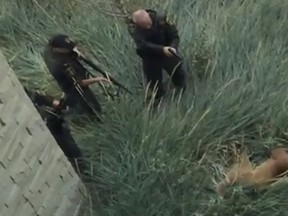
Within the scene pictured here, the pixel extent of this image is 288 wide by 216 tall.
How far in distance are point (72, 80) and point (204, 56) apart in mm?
1437

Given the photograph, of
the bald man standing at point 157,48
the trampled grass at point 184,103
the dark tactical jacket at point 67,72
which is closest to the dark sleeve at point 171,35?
the bald man standing at point 157,48

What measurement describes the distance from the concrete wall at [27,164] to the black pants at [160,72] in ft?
3.75

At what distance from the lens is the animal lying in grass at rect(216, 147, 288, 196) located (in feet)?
18.4

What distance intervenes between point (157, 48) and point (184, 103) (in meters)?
0.45

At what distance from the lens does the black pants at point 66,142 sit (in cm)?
589

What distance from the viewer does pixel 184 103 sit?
6.35m

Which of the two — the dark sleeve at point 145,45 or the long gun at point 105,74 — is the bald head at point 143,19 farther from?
the long gun at point 105,74

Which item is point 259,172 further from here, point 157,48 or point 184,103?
point 157,48

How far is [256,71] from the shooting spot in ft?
21.8

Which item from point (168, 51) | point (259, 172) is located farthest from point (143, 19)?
point (259, 172)

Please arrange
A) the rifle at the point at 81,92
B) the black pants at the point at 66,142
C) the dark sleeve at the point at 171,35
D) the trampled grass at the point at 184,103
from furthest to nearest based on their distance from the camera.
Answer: the dark sleeve at the point at 171,35 → the rifle at the point at 81,92 → the black pants at the point at 66,142 → the trampled grass at the point at 184,103

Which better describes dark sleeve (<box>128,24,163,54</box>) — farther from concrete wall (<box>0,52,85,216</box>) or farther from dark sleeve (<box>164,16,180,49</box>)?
concrete wall (<box>0,52,85,216</box>)

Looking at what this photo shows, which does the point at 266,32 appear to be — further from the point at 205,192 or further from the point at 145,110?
the point at 205,192

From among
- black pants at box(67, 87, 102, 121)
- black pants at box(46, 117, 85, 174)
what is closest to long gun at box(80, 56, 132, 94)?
black pants at box(67, 87, 102, 121)
